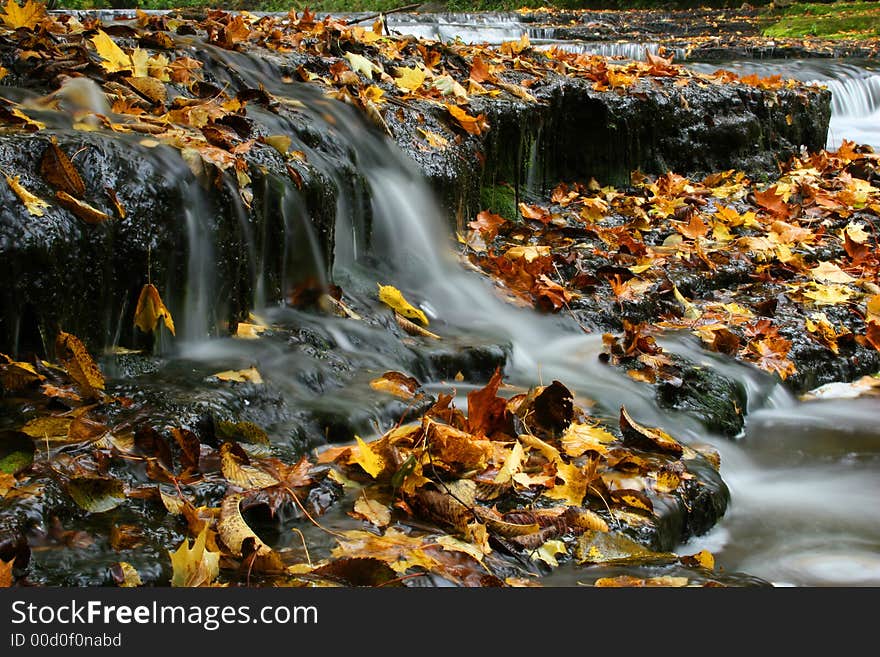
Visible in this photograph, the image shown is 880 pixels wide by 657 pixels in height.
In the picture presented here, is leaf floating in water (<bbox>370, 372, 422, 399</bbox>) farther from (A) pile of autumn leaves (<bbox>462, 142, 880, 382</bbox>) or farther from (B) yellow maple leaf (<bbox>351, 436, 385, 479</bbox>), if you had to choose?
(A) pile of autumn leaves (<bbox>462, 142, 880, 382</bbox>)

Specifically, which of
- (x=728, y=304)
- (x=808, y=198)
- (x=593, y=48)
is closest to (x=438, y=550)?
(x=728, y=304)

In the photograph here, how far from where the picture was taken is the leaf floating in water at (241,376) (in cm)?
241

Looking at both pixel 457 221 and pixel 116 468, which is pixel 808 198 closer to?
pixel 457 221

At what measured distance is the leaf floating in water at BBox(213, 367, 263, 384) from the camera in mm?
2406

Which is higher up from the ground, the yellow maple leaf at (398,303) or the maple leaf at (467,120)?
the maple leaf at (467,120)

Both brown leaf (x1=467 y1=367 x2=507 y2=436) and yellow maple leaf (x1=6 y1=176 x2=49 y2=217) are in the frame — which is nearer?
yellow maple leaf (x1=6 y1=176 x2=49 y2=217)

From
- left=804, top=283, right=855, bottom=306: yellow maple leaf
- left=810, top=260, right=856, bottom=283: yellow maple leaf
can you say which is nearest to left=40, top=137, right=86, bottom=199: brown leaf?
left=804, top=283, right=855, bottom=306: yellow maple leaf

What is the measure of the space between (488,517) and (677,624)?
1.84 feet

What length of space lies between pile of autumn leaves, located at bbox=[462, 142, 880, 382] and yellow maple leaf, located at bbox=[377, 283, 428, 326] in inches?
24.2

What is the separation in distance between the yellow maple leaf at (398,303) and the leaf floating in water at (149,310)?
1042 millimetres

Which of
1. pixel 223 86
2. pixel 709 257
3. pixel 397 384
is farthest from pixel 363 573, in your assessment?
pixel 709 257

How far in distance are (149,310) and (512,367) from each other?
4.41 feet

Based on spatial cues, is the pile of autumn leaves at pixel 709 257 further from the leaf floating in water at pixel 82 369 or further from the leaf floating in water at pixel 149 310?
the leaf floating in water at pixel 82 369

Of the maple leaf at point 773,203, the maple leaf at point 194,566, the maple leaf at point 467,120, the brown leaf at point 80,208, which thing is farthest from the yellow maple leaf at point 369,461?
the maple leaf at point 773,203
